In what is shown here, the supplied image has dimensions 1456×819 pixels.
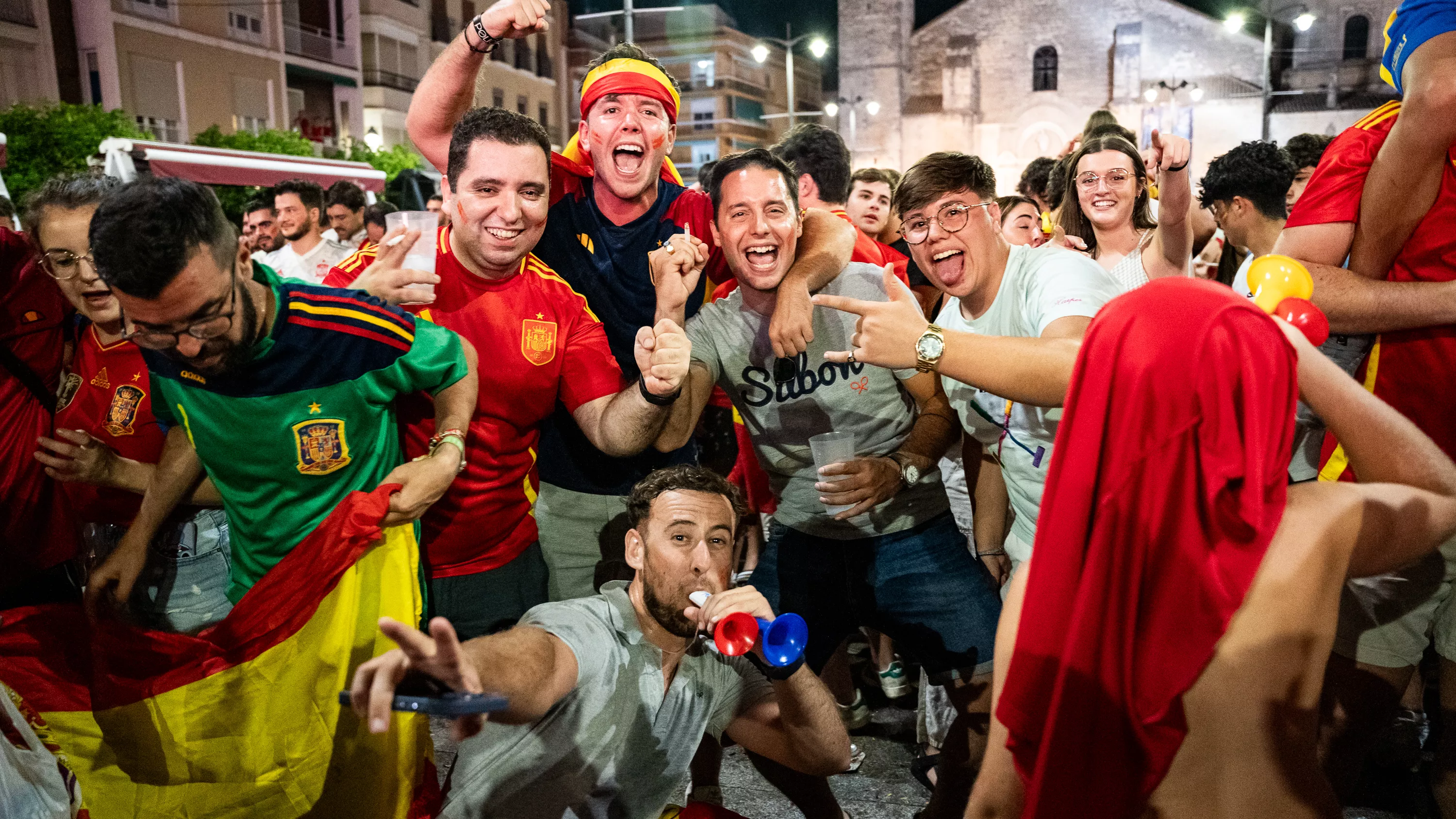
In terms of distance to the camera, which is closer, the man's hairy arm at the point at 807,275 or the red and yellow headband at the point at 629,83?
the man's hairy arm at the point at 807,275

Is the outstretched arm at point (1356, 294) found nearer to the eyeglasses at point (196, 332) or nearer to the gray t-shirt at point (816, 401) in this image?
the gray t-shirt at point (816, 401)

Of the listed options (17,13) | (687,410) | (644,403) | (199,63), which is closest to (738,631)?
(644,403)

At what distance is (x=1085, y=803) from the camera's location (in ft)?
5.57

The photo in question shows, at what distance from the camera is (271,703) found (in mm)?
2729

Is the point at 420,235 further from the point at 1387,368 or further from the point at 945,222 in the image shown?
the point at 1387,368

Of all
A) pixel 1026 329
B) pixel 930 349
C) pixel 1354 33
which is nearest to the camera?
pixel 930 349

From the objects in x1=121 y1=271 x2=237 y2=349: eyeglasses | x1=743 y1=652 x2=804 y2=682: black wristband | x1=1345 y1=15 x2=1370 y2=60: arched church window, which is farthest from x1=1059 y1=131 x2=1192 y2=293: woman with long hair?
x1=1345 y1=15 x2=1370 y2=60: arched church window

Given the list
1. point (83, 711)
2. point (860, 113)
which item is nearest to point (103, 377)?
point (83, 711)

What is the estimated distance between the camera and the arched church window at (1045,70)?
48.5 metres

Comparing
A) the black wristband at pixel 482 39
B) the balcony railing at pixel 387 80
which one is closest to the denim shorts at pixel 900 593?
the black wristband at pixel 482 39

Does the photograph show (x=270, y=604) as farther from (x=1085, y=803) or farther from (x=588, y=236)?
(x=1085, y=803)

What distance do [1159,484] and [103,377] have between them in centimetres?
319

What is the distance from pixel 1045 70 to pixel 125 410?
5171 cm

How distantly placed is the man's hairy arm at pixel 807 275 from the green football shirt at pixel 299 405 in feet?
3.46
